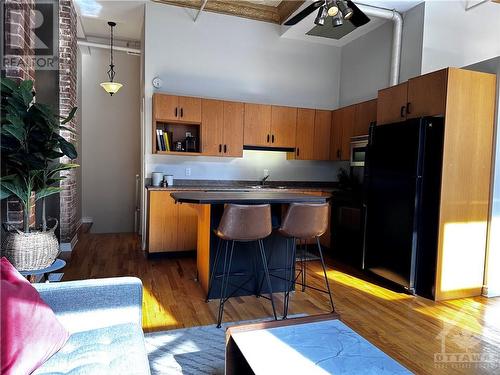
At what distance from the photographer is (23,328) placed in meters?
1.20

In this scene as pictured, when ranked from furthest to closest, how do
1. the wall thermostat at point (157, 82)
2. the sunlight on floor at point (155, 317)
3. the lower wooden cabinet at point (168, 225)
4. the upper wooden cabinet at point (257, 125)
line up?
1. the upper wooden cabinet at point (257, 125)
2. the wall thermostat at point (157, 82)
3. the lower wooden cabinet at point (168, 225)
4. the sunlight on floor at point (155, 317)

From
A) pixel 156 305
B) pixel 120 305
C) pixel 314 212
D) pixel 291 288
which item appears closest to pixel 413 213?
pixel 314 212

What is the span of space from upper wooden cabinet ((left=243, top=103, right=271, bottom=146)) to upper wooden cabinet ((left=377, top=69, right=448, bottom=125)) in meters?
1.61

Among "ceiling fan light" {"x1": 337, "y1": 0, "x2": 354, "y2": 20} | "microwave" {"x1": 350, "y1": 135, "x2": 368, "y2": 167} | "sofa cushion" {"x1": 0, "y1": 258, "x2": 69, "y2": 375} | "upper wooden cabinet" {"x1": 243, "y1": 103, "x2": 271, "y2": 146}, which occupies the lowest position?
"sofa cushion" {"x1": 0, "y1": 258, "x2": 69, "y2": 375}

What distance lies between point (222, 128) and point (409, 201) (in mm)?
2615

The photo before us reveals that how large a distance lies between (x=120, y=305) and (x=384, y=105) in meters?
3.48

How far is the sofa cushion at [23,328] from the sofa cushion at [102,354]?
0.05 meters

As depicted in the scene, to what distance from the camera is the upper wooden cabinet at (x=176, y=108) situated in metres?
4.34

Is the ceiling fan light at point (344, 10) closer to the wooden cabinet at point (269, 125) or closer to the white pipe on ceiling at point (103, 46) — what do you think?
the wooden cabinet at point (269, 125)

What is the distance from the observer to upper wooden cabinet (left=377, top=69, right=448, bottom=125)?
3102 mm

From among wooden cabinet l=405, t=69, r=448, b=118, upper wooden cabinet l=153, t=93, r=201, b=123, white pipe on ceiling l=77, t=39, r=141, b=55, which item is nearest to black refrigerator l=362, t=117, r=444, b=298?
wooden cabinet l=405, t=69, r=448, b=118

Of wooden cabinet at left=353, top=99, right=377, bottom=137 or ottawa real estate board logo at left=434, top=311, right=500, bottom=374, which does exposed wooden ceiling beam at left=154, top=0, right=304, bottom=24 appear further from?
ottawa real estate board logo at left=434, top=311, right=500, bottom=374

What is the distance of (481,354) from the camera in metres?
2.21

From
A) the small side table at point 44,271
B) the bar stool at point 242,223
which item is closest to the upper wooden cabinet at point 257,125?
the bar stool at point 242,223
